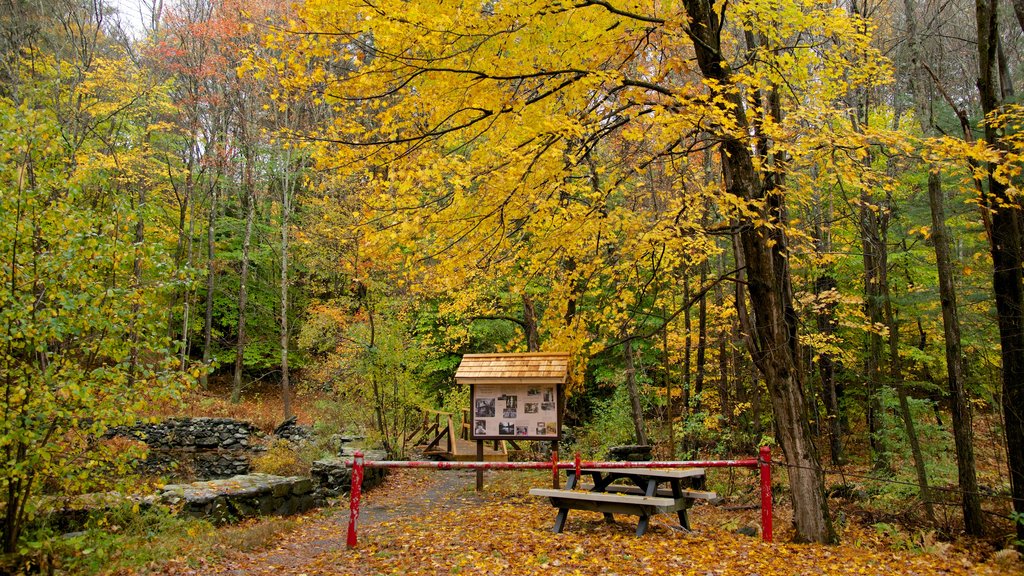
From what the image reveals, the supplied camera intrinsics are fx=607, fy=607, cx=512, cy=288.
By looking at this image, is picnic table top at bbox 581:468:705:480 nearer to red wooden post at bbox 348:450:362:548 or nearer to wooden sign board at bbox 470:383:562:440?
red wooden post at bbox 348:450:362:548

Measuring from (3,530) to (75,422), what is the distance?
3.76 feet

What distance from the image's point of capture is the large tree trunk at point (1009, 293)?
252 inches

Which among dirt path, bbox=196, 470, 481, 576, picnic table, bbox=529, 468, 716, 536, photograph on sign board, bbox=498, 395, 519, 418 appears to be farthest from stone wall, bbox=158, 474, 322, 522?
picnic table, bbox=529, 468, 716, 536

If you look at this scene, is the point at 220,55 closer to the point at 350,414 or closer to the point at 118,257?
the point at 350,414

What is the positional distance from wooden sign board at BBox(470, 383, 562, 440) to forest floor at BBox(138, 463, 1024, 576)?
48.0 inches

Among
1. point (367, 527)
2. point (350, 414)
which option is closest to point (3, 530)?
point (367, 527)

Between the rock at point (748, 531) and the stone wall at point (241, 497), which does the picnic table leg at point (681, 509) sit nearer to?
the rock at point (748, 531)

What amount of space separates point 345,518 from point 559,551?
13.5ft

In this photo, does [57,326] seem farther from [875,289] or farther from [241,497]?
[875,289]

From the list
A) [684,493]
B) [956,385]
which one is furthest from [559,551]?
[956,385]

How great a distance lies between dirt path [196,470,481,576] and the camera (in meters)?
5.54

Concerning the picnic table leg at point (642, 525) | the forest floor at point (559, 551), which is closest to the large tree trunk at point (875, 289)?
the forest floor at point (559, 551)

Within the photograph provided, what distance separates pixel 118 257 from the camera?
4.75 meters

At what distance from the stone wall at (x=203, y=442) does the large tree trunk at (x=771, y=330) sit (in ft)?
40.9
